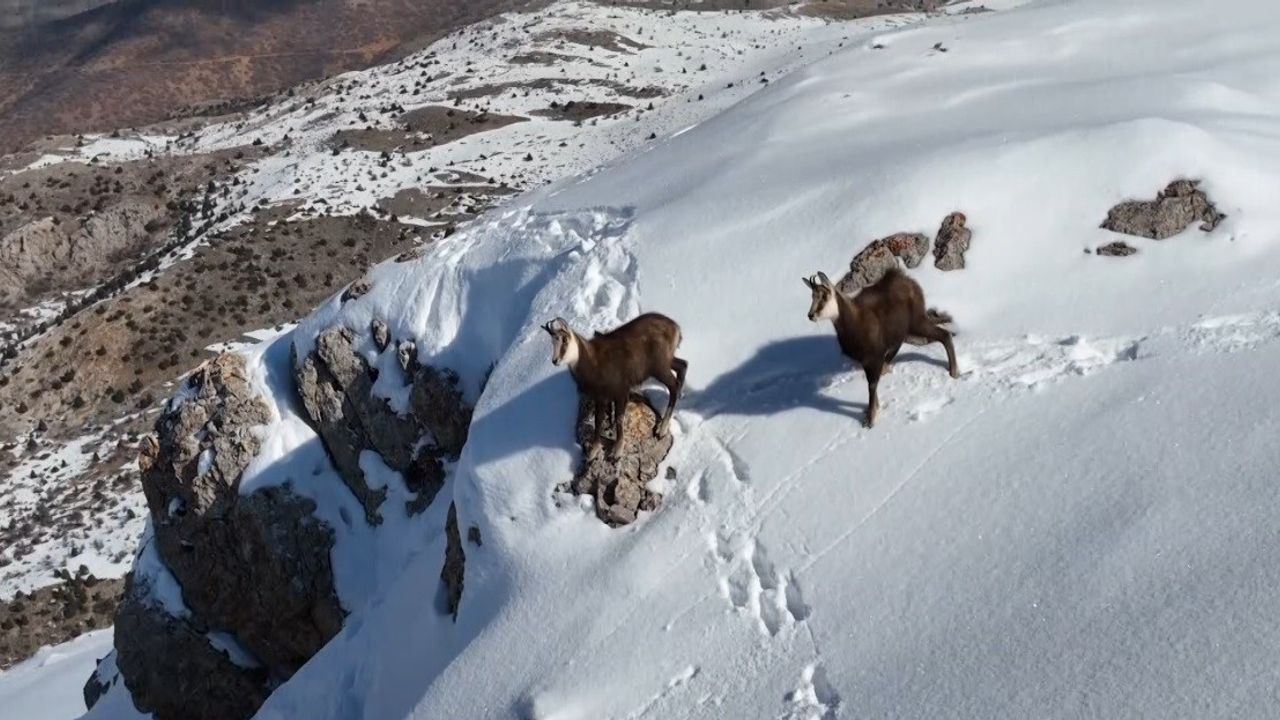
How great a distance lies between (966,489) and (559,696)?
4122 millimetres

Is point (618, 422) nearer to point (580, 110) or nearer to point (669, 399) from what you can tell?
point (669, 399)

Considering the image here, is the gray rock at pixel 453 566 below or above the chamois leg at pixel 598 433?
below

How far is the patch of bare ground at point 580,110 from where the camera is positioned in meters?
49.5

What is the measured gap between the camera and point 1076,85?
50.4 feet

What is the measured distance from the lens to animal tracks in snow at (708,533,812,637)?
327 inches

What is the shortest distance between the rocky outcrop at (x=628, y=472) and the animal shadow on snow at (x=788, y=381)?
607 mm

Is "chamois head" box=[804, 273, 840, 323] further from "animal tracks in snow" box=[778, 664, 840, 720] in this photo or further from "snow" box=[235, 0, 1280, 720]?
"animal tracks in snow" box=[778, 664, 840, 720]

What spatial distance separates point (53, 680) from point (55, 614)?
7.48 feet

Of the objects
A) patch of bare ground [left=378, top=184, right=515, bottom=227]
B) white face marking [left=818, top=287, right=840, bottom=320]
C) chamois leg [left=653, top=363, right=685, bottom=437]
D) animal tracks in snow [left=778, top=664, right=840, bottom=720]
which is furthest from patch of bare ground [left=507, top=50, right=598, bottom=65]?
animal tracks in snow [left=778, top=664, right=840, bottom=720]

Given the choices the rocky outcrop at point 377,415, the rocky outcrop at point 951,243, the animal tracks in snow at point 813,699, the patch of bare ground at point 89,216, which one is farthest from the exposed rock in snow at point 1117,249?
the patch of bare ground at point 89,216

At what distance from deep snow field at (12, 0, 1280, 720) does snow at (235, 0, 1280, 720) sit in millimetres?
34

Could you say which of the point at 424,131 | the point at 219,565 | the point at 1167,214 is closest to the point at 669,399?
the point at 1167,214

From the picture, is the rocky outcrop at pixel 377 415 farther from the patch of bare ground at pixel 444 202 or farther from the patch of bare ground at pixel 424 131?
the patch of bare ground at pixel 424 131

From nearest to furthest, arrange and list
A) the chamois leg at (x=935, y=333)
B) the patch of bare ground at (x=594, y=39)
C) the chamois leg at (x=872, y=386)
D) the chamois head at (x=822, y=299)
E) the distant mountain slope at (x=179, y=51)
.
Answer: the chamois head at (x=822, y=299) < the chamois leg at (x=872, y=386) < the chamois leg at (x=935, y=333) < the patch of bare ground at (x=594, y=39) < the distant mountain slope at (x=179, y=51)
